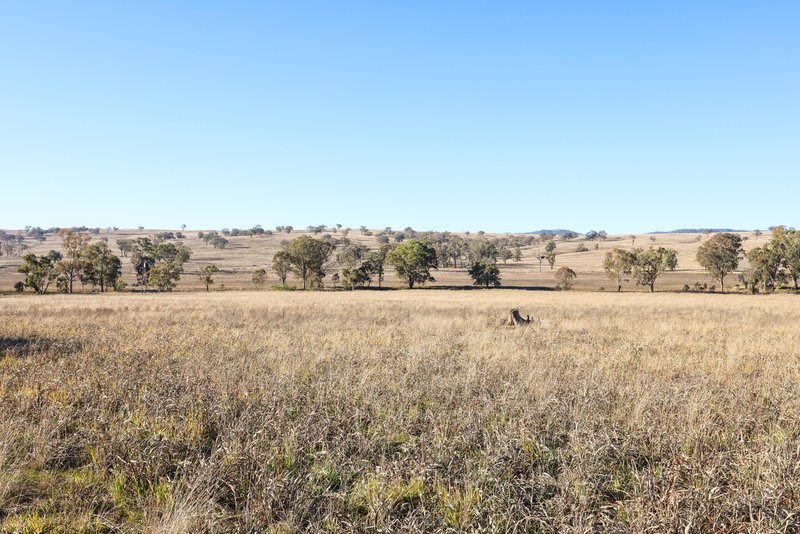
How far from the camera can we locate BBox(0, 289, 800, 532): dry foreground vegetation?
3.57 m

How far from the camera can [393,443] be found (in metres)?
5.19

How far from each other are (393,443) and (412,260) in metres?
82.4

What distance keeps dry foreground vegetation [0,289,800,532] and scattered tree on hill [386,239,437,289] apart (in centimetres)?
7788

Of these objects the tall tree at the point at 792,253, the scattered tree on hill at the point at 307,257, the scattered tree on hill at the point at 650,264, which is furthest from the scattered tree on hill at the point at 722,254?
Result: the scattered tree on hill at the point at 307,257

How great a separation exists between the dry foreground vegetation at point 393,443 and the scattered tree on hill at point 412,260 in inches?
3066

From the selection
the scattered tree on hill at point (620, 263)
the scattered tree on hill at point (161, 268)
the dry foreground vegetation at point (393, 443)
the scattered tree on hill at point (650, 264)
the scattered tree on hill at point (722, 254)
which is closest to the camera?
the dry foreground vegetation at point (393, 443)

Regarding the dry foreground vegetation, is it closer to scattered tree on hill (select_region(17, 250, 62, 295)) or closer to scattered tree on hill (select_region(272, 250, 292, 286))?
scattered tree on hill (select_region(17, 250, 62, 295))

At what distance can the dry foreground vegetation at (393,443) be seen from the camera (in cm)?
357

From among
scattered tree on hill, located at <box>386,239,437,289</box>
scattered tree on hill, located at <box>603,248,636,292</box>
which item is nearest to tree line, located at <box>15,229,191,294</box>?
scattered tree on hill, located at <box>386,239,437,289</box>

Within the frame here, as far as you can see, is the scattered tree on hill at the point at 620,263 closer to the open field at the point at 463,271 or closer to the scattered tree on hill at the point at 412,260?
the open field at the point at 463,271

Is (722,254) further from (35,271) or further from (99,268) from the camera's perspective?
(35,271)

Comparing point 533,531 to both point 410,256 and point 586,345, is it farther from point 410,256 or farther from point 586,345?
point 410,256

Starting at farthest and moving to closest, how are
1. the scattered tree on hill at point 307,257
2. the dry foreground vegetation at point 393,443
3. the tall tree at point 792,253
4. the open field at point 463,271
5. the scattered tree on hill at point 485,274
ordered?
the open field at point 463,271, the scattered tree on hill at point 485,274, the scattered tree on hill at point 307,257, the tall tree at point 792,253, the dry foreground vegetation at point 393,443

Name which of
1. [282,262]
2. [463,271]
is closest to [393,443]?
[282,262]
